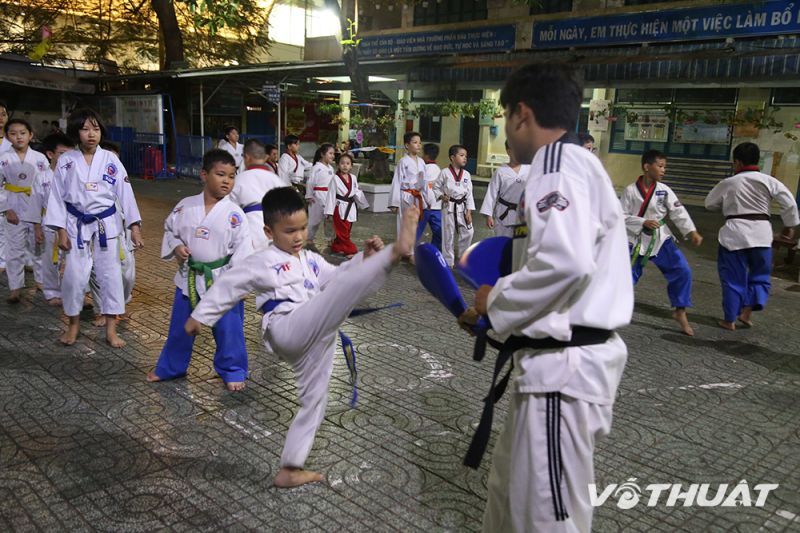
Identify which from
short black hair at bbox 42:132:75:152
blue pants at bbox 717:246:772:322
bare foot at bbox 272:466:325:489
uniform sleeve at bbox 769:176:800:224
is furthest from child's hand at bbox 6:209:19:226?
uniform sleeve at bbox 769:176:800:224

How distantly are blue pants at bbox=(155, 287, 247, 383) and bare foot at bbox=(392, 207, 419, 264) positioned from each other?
2.33 m

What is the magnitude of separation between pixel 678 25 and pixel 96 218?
13.0m

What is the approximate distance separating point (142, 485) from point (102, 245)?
265cm

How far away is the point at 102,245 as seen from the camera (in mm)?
5152

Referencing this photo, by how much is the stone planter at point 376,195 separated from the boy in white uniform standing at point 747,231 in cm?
851

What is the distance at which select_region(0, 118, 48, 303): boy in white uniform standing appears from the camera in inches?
259

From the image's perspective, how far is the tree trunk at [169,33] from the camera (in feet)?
62.4

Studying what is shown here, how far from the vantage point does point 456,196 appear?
339 inches

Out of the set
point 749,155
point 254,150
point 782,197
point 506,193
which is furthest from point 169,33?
point 782,197

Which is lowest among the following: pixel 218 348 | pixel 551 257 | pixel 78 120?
pixel 218 348

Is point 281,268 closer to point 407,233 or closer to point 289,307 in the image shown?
point 289,307

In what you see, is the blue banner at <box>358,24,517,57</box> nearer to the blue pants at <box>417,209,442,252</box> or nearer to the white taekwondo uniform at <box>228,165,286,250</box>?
the blue pants at <box>417,209,442,252</box>

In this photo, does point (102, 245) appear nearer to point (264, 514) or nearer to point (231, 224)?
point (231, 224)

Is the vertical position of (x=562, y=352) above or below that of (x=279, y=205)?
below
